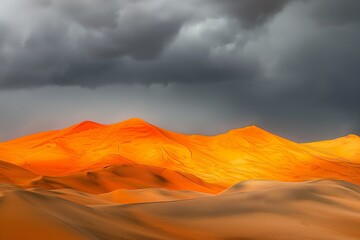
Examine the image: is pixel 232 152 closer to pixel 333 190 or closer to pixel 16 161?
pixel 16 161

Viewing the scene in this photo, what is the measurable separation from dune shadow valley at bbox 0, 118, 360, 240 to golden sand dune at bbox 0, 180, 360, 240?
4cm

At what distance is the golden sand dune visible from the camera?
390 inches

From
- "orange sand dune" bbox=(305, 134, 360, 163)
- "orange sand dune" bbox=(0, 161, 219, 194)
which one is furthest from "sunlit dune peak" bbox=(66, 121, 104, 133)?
"orange sand dune" bbox=(305, 134, 360, 163)

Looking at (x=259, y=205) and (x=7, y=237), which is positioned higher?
(x=259, y=205)

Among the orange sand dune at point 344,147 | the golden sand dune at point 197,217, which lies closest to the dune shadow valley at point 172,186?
the golden sand dune at point 197,217

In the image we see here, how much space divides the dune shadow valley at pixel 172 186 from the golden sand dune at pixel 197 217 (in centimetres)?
4

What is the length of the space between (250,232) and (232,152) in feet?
190

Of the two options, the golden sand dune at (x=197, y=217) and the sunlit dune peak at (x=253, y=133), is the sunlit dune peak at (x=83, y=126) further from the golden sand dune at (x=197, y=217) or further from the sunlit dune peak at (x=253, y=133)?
the golden sand dune at (x=197, y=217)

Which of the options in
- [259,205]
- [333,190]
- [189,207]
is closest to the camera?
[189,207]

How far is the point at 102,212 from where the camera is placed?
1354cm

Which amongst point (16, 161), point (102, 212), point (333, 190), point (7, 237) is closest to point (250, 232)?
point (102, 212)

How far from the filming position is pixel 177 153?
67188 mm

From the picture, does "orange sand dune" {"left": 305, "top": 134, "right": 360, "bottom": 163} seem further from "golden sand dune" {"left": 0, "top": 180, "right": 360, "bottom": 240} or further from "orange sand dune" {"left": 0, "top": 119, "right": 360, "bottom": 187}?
"golden sand dune" {"left": 0, "top": 180, "right": 360, "bottom": 240}

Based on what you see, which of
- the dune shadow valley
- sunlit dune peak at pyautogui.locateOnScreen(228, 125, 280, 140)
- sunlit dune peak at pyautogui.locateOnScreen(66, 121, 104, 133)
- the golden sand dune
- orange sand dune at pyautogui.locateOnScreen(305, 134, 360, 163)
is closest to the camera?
the golden sand dune
